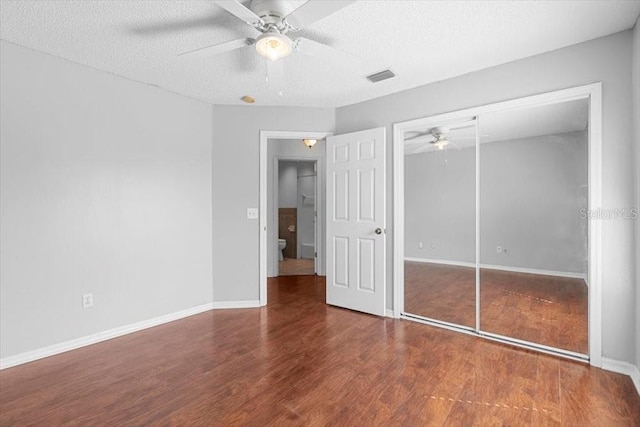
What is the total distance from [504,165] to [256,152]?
2764 mm

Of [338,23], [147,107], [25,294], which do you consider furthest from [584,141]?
[25,294]

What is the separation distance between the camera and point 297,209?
7305 millimetres

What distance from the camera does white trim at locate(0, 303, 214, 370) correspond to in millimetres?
2510

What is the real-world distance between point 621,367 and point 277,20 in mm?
3430

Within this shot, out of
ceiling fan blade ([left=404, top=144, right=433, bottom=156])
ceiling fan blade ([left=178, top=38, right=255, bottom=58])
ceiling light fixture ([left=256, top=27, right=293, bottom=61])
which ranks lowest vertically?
ceiling fan blade ([left=404, top=144, right=433, bottom=156])

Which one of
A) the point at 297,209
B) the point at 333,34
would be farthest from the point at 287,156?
the point at 333,34

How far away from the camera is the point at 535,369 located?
2406mm

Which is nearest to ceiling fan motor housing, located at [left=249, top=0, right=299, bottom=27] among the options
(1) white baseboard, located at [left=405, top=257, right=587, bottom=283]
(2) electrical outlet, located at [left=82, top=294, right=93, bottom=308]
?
(1) white baseboard, located at [left=405, top=257, right=587, bottom=283]

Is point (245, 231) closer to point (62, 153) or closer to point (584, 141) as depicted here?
point (62, 153)

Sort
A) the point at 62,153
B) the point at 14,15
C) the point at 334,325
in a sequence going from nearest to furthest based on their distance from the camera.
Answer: the point at 14,15
the point at 62,153
the point at 334,325

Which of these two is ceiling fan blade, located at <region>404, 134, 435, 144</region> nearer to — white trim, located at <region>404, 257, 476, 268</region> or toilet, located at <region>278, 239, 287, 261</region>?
white trim, located at <region>404, 257, 476, 268</region>

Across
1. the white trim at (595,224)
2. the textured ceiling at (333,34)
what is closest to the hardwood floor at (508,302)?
the white trim at (595,224)

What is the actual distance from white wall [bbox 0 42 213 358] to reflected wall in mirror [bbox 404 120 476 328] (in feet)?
8.10

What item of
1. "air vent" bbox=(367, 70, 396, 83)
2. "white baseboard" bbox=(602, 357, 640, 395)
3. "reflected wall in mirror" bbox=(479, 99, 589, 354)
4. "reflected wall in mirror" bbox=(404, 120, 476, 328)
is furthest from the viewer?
"reflected wall in mirror" bbox=(404, 120, 476, 328)
